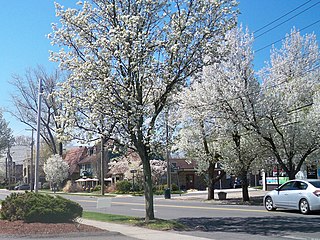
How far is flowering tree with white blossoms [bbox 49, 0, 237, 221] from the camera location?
56.7ft

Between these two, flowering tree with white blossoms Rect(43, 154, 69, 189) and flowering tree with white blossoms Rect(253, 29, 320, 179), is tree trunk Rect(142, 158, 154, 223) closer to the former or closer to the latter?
flowering tree with white blossoms Rect(253, 29, 320, 179)

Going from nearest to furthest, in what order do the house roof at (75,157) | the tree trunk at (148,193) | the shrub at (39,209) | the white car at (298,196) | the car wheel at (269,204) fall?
the shrub at (39,209) → the tree trunk at (148,193) → the white car at (298,196) → the car wheel at (269,204) → the house roof at (75,157)

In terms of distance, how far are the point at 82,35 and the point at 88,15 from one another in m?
0.79

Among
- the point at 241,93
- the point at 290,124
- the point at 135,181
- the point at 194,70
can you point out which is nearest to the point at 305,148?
the point at 290,124

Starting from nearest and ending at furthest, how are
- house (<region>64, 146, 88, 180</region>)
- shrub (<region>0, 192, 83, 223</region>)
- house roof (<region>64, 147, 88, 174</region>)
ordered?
shrub (<region>0, 192, 83, 223</region>)
house (<region>64, 146, 88, 180</region>)
house roof (<region>64, 147, 88, 174</region>)

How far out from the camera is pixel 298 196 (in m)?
21.6

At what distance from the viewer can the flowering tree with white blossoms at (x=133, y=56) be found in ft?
56.7

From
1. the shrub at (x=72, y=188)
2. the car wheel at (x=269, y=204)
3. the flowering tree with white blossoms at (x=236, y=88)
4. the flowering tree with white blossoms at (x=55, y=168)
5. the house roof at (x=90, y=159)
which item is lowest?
the shrub at (x=72, y=188)

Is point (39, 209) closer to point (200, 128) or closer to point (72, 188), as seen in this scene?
point (200, 128)

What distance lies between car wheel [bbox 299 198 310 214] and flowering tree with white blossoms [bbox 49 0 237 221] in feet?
24.4

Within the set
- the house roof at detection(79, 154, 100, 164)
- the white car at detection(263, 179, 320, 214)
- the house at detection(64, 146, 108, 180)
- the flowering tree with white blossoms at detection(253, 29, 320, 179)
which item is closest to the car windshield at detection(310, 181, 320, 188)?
the white car at detection(263, 179, 320, 214)

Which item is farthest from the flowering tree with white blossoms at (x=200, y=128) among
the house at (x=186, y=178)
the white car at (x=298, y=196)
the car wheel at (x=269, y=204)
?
the house at (x=186, y=178)

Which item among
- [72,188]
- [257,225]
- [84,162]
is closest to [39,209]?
[257,225]

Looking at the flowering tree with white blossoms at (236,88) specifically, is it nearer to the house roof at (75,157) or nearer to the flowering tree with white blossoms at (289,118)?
the flowering tree with white blossoms at (289,118)
